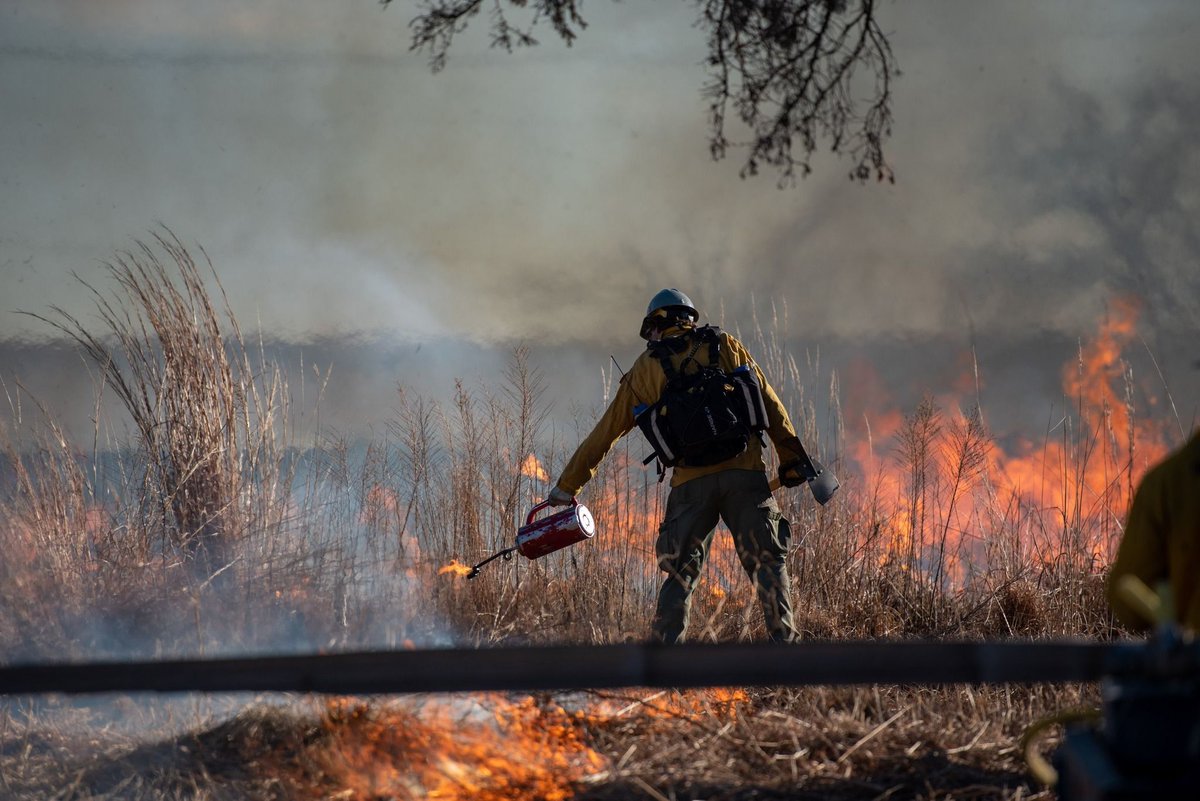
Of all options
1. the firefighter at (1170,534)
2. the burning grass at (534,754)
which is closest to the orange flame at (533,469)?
the burning grass at (534,754)

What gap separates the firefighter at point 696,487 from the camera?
5.11m

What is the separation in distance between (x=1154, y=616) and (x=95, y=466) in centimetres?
526

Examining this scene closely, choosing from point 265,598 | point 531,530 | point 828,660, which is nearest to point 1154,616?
point 828,660

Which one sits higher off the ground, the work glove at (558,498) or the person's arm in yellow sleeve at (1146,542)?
the person's arm in yellow sleeve at (1146,542)

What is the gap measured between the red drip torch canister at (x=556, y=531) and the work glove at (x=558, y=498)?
0.33ft

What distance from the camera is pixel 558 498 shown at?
5285mm

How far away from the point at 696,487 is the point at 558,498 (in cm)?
68

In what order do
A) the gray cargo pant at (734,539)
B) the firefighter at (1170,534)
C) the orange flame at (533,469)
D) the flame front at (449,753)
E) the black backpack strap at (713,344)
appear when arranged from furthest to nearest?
1. the orange flame at (533,469)
2. the black backpack strap at (713,344)
3. the gray cargo pant at (734,539)
4. the flame front at (449,753)
5. the firefighter at (1170,534)

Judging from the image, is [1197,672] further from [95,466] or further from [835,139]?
[95,466]

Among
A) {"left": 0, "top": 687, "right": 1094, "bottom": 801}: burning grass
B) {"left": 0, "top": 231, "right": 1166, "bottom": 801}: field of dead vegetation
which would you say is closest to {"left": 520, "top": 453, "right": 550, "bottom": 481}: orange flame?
{"left": 0, "top": 231, "right": 1166, "bottom": 801}: field of dead vegetation

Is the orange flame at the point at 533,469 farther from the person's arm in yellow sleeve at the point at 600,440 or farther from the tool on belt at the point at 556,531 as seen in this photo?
the tool on belt at the point at 556,531

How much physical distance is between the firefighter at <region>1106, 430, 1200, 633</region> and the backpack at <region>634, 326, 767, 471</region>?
3.09 meters

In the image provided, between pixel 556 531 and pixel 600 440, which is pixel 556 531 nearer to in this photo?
pixel 556 531

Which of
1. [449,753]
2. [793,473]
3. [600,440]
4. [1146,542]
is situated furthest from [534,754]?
[793,473]
